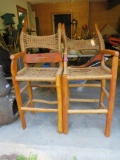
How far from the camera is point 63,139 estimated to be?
4.26 ft

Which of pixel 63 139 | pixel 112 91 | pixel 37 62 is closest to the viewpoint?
pixel 112 91

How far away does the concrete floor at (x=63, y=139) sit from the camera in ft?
3.78

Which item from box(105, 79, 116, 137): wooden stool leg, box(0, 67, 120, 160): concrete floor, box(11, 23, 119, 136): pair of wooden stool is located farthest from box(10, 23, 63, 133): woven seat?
box(105, 79, 116, 137): wooden stool leg

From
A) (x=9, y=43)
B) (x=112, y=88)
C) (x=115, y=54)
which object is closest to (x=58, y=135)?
(x=112, y=88)

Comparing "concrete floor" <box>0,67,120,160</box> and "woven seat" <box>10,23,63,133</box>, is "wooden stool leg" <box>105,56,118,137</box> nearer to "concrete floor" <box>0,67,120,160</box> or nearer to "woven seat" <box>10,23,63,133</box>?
"concrete floor" <box>0,67,120,160</box>

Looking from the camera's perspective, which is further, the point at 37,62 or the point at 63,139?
the point at 37,62

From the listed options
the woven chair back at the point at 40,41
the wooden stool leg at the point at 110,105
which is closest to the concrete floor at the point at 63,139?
the wooden stool leg at the point at 110,105

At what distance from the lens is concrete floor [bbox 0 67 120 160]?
1153 mm

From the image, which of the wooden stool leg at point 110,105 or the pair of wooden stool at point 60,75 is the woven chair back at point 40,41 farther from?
the wooden stool leg at point 110,105

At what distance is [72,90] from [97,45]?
3.37 ft

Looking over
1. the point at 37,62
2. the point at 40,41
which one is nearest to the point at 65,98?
the point at 37,62

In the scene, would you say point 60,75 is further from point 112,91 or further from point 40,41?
point 40,41

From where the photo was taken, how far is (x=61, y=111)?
4.21 feet

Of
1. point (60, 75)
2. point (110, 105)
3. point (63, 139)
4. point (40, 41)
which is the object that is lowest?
point (63, 139)
